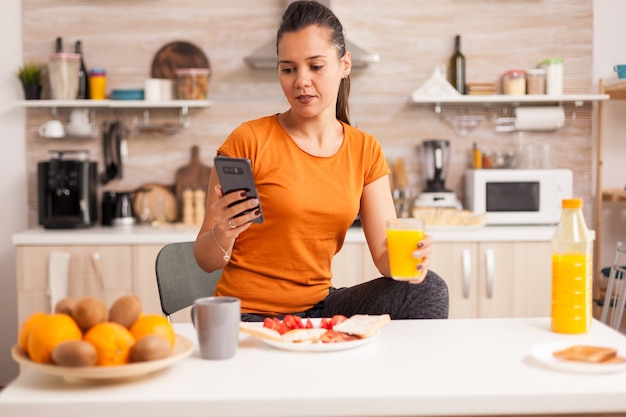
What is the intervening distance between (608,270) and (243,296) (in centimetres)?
242

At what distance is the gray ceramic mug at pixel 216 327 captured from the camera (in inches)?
54.2

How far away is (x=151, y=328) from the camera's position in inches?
51.2

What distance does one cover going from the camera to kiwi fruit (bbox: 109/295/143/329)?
132 cm

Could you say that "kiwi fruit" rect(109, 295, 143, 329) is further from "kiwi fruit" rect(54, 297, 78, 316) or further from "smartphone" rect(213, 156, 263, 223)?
"smartphone" rect(213, 156, 263, 223)

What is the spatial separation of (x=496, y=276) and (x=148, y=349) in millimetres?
Result: 2631

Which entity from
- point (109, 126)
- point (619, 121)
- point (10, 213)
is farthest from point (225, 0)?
point (619, 121)

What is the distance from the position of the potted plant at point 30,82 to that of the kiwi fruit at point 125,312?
2938 millimetres

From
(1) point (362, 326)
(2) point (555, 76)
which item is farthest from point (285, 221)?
(2) point (555, 76)

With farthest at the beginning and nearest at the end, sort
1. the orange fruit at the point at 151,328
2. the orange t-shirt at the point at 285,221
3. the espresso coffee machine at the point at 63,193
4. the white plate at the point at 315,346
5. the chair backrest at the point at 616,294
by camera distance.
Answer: the espresso coffee machine at the point at 63,193 < the chair backrest at the point at 616,294 < the orange t-shirt at the point at 285,221 < the white plate at the point at 315,346 < the orange fruit at the point at 151,328

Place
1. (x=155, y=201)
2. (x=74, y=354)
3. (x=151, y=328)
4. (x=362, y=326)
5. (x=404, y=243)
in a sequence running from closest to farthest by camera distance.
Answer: (x=74, y=354), (x=151, y=328), (x=362, y=326), (x=404, y=243), (x=155, y=201)

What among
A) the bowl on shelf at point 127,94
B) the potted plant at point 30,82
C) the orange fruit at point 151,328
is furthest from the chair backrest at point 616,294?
the potted plant at point 30,82

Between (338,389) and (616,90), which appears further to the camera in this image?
(616,90)

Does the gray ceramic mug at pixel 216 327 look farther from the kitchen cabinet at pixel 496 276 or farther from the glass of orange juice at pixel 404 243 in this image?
the kitchen cabinet at pixel 496 276

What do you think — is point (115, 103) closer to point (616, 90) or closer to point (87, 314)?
point (616, 90)
